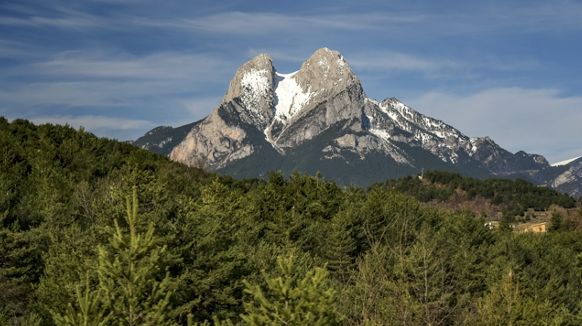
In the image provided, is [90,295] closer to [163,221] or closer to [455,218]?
[163,221]

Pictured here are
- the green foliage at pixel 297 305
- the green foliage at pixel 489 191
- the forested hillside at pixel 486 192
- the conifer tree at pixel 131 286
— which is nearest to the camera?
the green foliage at pixel 297 305

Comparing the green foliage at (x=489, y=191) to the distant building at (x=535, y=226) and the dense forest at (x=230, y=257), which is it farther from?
the dense forest at (x=230, y=257)

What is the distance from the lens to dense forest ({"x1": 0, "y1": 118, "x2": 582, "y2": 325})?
14.9 m

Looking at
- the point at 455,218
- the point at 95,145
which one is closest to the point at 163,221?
the point at 455,218

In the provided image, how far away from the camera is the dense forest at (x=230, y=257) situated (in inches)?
587

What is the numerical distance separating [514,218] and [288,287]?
147437mm

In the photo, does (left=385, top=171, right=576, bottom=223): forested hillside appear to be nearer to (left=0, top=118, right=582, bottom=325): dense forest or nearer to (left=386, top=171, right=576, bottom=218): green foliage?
(left=386, top=171, right=576, bottom=218): green foliage

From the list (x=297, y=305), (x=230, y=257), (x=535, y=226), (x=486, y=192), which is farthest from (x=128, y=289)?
(x=486, y=192)

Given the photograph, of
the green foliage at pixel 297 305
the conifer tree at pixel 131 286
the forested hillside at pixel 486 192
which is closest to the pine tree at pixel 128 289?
the conifer tree at pixel 131 286

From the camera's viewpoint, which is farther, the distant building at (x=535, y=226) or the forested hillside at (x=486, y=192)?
the forested hillside at (x=486, y=192)

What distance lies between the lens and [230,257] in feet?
83.3

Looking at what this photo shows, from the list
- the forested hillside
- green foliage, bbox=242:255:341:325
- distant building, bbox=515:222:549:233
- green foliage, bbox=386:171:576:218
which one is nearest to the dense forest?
green foliage, bbox=242:255:341:325

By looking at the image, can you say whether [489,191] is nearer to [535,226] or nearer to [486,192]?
[486,192]

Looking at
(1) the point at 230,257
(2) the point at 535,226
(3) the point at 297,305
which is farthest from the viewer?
(2) the point at 535,226
